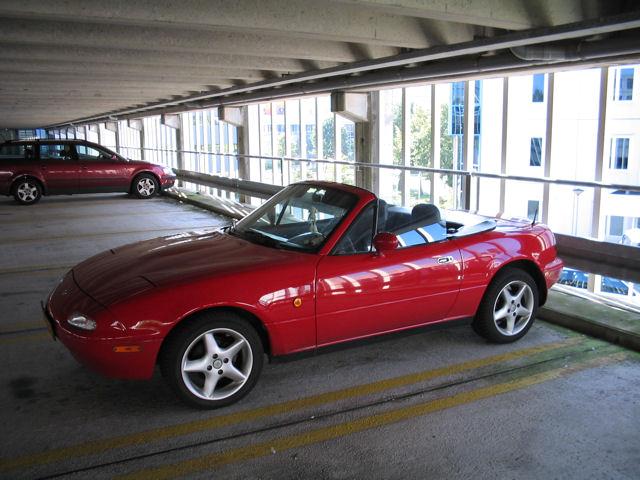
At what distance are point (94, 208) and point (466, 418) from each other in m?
12.4

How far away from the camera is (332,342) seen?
4.21 m

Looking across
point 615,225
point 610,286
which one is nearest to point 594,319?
point 615,225

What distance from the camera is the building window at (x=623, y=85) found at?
1040cm

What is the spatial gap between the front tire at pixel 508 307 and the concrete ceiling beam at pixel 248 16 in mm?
3595

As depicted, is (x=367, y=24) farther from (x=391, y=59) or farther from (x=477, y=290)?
(x=477, y=290)

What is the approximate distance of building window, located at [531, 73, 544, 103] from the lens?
12.2 meters

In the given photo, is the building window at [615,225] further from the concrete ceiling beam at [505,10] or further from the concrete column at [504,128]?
the concrete ceiling beam at [505,10]

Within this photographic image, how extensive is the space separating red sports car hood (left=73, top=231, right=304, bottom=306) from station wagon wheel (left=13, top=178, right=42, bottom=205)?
11.3 meters

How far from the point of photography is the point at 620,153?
10.5 m

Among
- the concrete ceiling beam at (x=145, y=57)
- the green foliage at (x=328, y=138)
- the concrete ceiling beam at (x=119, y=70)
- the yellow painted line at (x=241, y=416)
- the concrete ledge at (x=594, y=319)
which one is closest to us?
the yellow painted line at (x=241, y=416)

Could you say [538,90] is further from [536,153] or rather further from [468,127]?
[468,127]

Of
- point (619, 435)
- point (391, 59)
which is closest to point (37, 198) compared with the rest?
point (391, 59)

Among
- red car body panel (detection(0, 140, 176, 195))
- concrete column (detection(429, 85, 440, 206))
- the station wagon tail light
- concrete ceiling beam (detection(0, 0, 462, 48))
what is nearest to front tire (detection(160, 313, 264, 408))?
the station wagon tail light

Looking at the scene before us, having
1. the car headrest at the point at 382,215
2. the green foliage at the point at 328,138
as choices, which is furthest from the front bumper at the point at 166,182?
the car headrest at the point at 382,215
